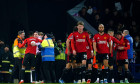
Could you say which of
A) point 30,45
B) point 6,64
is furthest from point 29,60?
point 6,64

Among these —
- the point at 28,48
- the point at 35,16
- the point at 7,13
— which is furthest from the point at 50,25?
the point at 28,48

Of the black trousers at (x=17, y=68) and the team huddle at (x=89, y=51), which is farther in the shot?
the black trousers at (x=17, y=68)

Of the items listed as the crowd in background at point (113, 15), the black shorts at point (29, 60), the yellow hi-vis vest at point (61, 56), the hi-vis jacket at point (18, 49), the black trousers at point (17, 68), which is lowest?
the black trousers at point (17, 68)

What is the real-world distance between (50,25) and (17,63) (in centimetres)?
718

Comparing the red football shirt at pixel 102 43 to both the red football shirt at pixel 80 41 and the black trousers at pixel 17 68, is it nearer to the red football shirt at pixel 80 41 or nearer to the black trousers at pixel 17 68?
the red football shirt at pixel 80 41

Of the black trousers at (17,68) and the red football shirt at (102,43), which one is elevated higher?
the red football shirt at (102,43)

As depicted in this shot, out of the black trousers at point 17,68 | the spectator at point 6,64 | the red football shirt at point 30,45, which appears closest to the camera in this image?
the red football shirt at point 30,45

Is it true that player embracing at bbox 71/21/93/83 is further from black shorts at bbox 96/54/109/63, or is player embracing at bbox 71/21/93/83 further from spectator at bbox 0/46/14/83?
spectator at bbox 0/46/14/83

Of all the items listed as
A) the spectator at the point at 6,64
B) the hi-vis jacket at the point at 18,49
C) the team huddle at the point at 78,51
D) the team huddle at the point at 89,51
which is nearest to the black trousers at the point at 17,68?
the hi-vis jacket at the point at 18,49

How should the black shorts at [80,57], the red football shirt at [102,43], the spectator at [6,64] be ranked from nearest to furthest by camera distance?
the black shorts at [80,57] < the red football shirt at [102,43] < the spectator at [6,64]


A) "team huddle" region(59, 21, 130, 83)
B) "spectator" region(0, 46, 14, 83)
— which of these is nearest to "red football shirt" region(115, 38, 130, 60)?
"team huddle" region(59, 21, 130, 83)

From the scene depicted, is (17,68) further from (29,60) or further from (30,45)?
(30,45)

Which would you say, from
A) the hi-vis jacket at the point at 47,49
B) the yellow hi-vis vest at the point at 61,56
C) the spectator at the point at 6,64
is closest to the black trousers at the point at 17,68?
the hi-vis jacket at the point at 47,49

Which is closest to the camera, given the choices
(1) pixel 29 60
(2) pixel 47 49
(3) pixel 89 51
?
(2) pixel 47 49
